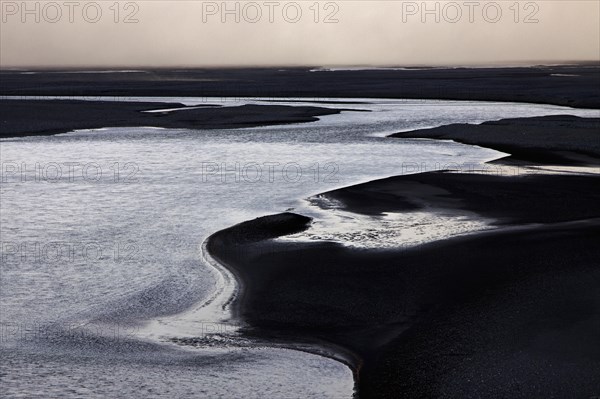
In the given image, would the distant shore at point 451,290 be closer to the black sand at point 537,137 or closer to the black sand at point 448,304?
the black sand at point 448,304

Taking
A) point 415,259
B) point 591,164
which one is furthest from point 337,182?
point 415,259

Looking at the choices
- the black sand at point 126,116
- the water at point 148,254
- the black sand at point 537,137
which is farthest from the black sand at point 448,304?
the black sand at point 126,116

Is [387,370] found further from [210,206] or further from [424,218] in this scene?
[210,206]

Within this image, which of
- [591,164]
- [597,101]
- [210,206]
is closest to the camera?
[210,206]

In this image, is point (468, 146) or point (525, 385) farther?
point (468, 146)

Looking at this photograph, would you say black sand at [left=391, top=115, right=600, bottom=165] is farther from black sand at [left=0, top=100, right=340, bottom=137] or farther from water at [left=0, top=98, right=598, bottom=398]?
black sand at [left=0, top=100, right=340, bottom=137]
